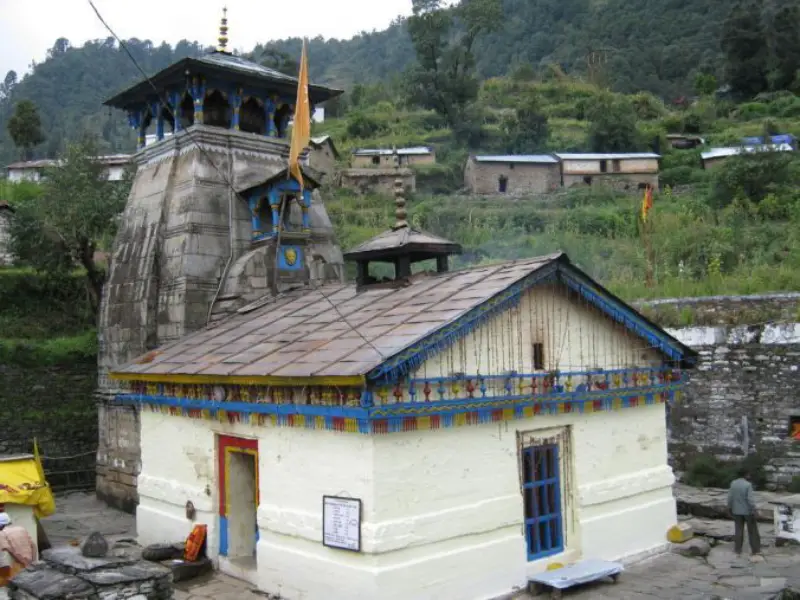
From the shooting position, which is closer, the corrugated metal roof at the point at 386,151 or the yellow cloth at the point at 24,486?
the yellow cloth at the point at 24,486

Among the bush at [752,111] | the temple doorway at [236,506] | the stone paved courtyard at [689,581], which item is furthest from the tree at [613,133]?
the temple doorway at [236,506]

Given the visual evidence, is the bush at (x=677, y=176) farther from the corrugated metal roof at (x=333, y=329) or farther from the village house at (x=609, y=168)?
the corrugated metal roof at (x=333, y=329)

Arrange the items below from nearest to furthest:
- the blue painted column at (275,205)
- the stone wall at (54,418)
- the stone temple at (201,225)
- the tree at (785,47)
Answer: the stone temple at (201,225)
the blue painted column at (275,205)
the stone wall at (54,418)
the tree at (785,47)

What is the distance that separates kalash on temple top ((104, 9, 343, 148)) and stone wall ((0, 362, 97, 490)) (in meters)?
6.05

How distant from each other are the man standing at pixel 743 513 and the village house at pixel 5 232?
21.5 m

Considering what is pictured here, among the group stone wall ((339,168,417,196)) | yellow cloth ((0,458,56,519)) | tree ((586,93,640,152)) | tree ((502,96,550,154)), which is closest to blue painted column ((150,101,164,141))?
yellow cloth ((0,458,56,519))

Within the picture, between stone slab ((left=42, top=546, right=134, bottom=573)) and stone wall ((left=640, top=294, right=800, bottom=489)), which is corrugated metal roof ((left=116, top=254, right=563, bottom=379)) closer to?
stone slab ((left=42, top=546, right=134, bottom=573))

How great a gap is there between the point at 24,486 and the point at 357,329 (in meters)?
5.01

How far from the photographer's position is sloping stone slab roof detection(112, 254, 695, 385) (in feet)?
25.3

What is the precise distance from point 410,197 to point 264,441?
35.7 metres

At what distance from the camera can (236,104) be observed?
1387cm

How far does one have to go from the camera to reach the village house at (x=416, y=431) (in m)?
7.66

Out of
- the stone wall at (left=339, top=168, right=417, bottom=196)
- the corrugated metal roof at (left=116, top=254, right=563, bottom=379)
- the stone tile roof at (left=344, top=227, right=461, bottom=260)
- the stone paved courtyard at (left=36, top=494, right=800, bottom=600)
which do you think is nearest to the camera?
the corrugated metal roof at (left=116, top=254, right=563, bottom=379)

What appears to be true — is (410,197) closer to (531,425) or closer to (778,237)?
(778,237)
